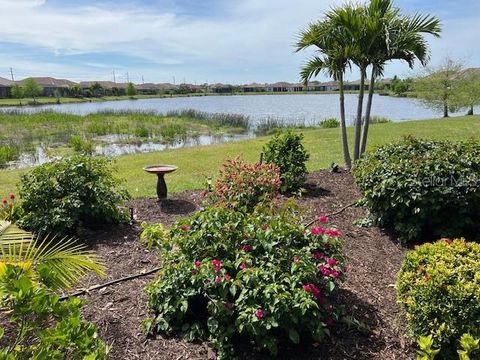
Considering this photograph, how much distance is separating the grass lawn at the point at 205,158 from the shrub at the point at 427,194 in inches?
71.2

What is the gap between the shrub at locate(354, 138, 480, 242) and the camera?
14.5 ft

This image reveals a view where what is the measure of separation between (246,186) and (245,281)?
8.08 ft

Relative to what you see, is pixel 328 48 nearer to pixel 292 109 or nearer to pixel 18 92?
pixel 292 109

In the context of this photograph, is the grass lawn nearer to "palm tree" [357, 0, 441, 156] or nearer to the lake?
"palm tree" [357, 0, 441, 156]

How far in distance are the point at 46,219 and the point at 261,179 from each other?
8.86ft

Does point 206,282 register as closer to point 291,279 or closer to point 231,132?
point 291,279

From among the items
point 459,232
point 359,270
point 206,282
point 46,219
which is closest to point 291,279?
point 206,282

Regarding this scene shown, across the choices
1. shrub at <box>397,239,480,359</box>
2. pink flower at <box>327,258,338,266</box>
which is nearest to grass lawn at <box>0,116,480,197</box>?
shrub at <box>397,239,480,359</box>

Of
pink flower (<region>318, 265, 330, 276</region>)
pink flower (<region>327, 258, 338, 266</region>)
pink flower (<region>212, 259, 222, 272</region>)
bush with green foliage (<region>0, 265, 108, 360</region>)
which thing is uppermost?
bush with green foliage (<region>0, 265, 108, 360</region>)

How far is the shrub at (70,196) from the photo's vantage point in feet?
15.3

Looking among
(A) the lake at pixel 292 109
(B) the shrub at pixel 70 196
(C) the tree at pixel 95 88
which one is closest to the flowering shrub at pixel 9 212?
(B) the shrub at pixel 70 196

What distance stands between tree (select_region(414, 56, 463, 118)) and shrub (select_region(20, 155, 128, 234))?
28.2m

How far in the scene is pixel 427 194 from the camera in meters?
4.44

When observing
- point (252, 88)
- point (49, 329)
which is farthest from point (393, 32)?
point (252, 88)
